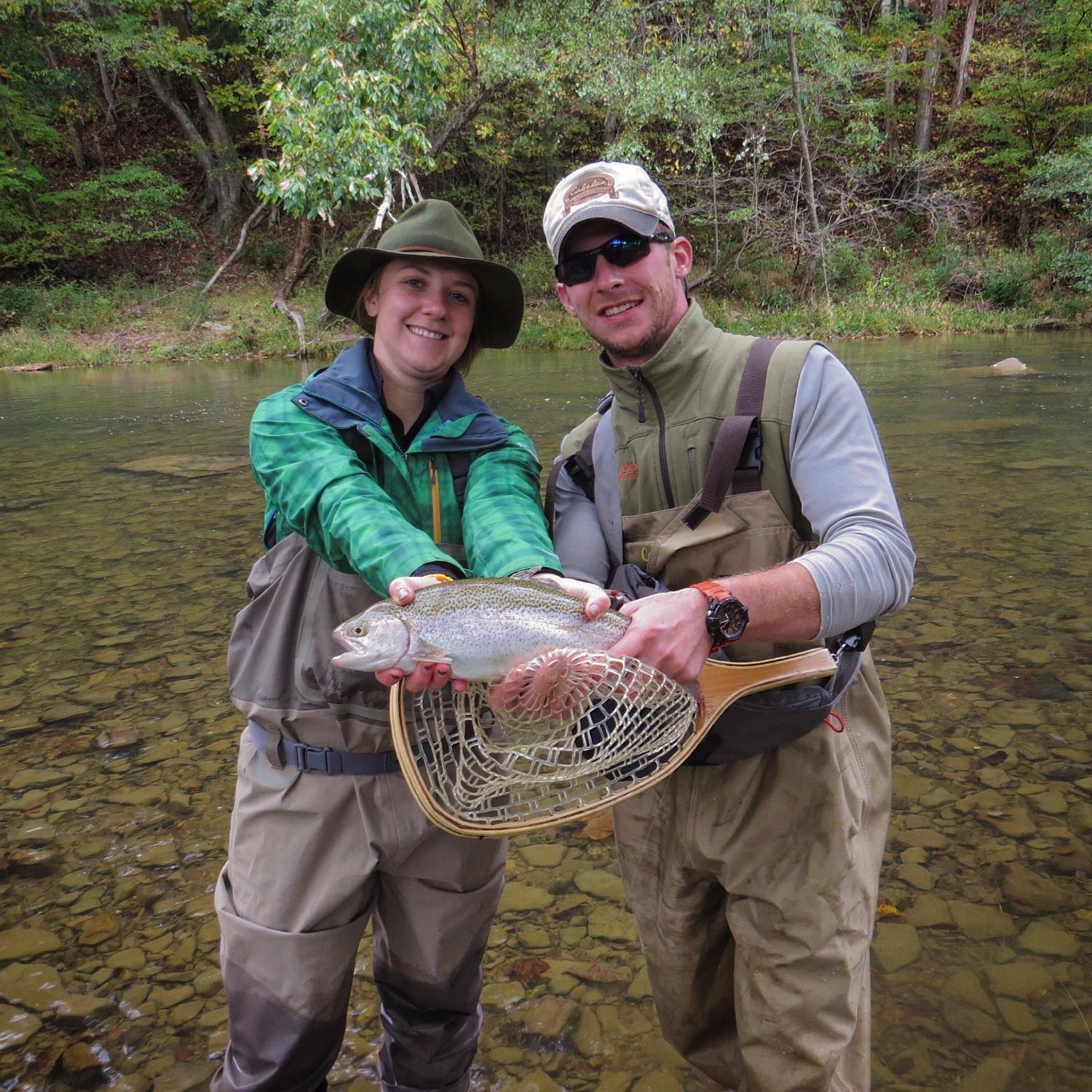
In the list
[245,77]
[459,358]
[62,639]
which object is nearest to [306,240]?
[245,77]

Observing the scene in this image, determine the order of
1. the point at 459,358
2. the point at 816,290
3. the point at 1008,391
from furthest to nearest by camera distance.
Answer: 1. the point at 816,290
2. the point at 1008,391
3. the point at 459,358

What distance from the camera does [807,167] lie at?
80.0 ft

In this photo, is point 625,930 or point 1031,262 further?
point 1031,262

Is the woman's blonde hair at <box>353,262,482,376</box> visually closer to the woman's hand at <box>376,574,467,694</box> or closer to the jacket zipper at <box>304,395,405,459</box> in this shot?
the jacket zipper at <box>304,395,405,459</box>

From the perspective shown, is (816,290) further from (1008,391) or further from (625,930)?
(625,930)

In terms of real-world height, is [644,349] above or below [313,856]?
above

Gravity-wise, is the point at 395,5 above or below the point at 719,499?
above

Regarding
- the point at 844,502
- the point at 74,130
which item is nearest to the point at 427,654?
the point at 844,502

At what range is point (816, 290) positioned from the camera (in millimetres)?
26359

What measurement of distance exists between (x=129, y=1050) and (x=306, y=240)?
27271mm

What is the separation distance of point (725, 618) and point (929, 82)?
35334 millimetres

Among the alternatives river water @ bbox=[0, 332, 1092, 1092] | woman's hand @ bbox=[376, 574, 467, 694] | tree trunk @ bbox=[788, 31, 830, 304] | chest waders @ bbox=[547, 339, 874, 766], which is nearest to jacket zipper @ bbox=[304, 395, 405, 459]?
woman's hand @ bbox=[376, 574, 467, 694]

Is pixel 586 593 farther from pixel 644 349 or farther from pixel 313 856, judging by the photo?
pixel 313 856

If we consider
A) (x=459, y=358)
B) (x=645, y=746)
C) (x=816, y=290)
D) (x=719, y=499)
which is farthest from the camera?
(x=816, y=290)
